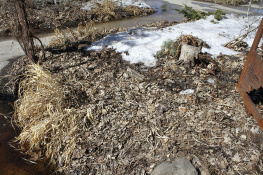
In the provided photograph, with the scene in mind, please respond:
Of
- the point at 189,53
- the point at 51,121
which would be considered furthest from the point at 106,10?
the point at 51,121

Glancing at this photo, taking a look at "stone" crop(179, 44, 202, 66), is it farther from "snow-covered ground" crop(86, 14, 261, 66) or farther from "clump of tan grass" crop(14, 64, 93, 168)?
"clump of tan grass" crop(14, 64, 93, 168)


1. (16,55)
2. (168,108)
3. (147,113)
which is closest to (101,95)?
(147,113)

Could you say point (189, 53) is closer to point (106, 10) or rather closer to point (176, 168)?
point (176, 168)

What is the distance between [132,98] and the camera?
12.8 ft

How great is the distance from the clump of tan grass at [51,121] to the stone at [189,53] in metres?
2.66

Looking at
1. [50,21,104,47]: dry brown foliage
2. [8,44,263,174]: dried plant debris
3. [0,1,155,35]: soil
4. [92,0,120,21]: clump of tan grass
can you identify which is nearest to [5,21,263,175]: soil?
[8,44,263,174]: dried plant debris

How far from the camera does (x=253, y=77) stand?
329 cm

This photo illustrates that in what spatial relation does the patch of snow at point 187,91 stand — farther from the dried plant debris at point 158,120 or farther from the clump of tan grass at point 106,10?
the clump of tan grass at point 106,10

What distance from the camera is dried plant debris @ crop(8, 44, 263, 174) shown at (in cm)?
286

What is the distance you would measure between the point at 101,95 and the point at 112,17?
685 centimetres

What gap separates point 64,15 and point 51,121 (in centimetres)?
765

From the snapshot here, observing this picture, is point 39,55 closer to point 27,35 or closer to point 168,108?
point 27,35

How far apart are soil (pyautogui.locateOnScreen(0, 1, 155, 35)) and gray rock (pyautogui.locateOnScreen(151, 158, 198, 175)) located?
25.1ft

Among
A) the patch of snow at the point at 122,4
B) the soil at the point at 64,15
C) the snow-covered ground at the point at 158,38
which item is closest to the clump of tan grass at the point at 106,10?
the soil at the point at 64,15
